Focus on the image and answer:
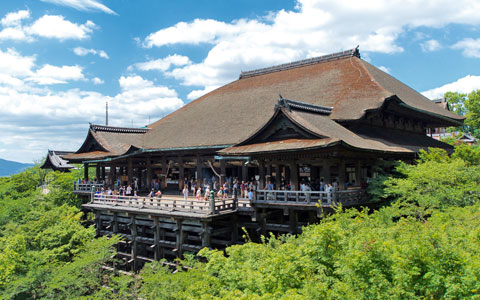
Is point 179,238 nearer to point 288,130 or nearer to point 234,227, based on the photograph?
point 234,227

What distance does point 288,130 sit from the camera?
20.1 metres

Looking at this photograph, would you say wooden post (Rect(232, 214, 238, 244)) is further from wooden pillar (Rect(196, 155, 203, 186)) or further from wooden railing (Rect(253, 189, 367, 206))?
wooden pillar (Rect(196, 155, 203, 186))

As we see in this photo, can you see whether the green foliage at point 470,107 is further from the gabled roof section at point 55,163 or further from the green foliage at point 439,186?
the gabled roof section at point 55,163

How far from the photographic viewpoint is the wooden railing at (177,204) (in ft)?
66.5

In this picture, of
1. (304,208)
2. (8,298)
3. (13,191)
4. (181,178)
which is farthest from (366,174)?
(13,191)

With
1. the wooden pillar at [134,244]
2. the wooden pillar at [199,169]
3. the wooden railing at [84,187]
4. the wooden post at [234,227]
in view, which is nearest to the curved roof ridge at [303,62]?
the wooden pillar at [199,169]

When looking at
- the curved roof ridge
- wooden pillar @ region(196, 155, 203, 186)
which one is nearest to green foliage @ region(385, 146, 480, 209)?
wooden pillar @ region(196, 155, 203, 186)

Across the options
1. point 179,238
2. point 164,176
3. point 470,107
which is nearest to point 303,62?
point 164,176

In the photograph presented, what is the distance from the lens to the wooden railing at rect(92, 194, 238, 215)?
66.5 feet

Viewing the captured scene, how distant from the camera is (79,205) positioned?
31.8 metres

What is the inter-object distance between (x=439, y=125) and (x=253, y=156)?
20230mm

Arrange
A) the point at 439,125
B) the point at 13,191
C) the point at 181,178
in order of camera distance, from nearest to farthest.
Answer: the point at 181,178 < the point at 439,125 < the point at 13,191

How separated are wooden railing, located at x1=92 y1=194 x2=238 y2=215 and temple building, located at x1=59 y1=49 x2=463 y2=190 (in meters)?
2.73

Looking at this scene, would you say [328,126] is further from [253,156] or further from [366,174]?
[366,174]
